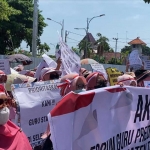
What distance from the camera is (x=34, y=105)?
14.7ft

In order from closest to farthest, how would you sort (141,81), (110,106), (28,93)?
1. (110,106)
2. (28,93)
3. (141,81)

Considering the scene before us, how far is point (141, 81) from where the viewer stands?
238 inches

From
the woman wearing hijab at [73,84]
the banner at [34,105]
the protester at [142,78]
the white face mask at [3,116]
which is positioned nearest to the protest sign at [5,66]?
the banner at [34,105]

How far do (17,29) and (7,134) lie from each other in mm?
30054

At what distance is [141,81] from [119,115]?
296 cm

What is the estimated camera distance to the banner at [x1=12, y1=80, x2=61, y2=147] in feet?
14.2

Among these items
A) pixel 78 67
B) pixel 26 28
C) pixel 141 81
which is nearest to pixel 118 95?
pixel 78 67

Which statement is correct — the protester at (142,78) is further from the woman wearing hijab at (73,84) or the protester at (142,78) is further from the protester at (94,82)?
the woman wearing hijab at (73,84)

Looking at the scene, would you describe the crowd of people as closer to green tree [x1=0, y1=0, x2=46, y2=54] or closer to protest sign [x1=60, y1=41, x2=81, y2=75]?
protest sign [x1=60, y1=41, x2=81, y2=75]

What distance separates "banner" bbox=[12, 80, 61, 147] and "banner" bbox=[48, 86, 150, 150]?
1.30 m

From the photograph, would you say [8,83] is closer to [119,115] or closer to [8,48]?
[119,115]

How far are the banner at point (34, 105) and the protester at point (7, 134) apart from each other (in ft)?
4.81

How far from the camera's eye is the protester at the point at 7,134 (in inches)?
103

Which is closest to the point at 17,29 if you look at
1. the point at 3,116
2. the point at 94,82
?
the point at 94,82
